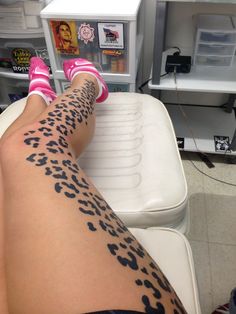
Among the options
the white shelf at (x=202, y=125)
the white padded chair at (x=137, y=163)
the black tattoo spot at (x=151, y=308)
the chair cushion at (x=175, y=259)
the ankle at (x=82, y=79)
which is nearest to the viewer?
the black tattoo spot at (x=151, y=308)

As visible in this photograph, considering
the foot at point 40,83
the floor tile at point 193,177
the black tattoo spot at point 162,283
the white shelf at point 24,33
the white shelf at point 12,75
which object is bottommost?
the floor tile at point 193,177

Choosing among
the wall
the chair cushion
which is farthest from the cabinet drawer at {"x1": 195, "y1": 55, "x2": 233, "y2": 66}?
the chair cushion

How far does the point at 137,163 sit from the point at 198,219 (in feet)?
1.90

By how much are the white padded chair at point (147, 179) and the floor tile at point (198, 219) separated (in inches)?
17.5

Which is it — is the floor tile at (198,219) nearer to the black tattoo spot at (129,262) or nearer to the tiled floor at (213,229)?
the tiled floor at (213,229)

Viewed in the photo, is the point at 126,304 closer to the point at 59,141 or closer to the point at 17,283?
the point at 17,283

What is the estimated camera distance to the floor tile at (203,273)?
89 centimetres

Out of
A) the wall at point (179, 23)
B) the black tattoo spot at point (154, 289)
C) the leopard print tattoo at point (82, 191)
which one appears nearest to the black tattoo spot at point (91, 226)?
the leopard print tattoo at point (82, 191)

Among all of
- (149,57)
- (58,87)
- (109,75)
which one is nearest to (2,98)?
(58,87)

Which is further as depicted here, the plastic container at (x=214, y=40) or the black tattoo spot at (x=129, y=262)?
the plastic container at (x=214, y=40)

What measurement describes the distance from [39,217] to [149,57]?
1.27m

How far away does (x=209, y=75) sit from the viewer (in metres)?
1.16

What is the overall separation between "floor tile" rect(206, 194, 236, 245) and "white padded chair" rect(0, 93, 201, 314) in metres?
0.48

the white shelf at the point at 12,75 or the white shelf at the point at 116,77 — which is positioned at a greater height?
the white shelf at the point at 116,77
